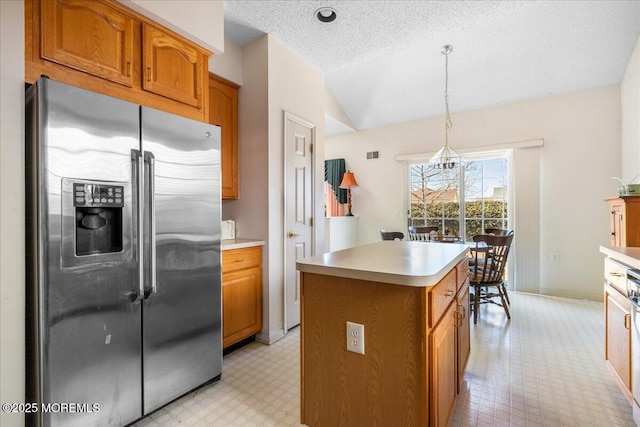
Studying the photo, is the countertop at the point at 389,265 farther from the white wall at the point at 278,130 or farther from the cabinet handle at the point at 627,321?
the white wall at the point at 278,130

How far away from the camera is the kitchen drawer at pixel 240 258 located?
94.3 inches

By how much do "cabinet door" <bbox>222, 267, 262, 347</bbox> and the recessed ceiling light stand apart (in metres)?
2.19

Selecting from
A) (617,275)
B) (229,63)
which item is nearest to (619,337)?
(617,275)

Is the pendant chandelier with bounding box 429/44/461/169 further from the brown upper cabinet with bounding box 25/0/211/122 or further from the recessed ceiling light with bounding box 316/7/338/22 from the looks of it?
the brown upper cabinet with bounding box 25/0/211/122

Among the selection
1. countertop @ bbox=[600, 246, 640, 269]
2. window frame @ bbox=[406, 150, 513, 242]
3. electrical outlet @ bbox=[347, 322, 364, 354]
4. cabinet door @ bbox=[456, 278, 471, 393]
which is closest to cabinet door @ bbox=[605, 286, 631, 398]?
countertop @ bbox=[600, 246, 640, 269]

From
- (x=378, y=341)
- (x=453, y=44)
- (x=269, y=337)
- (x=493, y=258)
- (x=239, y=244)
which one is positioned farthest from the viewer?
(x=453, y=44)

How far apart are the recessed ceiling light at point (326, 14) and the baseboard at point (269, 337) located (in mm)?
2745

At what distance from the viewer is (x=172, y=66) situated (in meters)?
1.98

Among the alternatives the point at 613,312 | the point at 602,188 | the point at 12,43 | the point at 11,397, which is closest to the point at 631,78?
the point at 602,188

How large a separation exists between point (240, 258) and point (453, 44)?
10.7 feet

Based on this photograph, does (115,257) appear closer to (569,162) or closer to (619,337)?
(619,337)

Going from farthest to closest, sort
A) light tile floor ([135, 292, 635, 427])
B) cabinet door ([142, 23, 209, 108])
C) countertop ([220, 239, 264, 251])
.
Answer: countertop ([220, 239, 264, 251]) < cabinet door ([142, 23, 209, 108]) < light tile floor ([135, 292, 635, 427])

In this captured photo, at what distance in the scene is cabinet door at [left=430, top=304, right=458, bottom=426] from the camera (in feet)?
3.94

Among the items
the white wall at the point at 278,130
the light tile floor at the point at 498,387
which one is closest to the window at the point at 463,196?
the light tile floor at the point at 498,387
